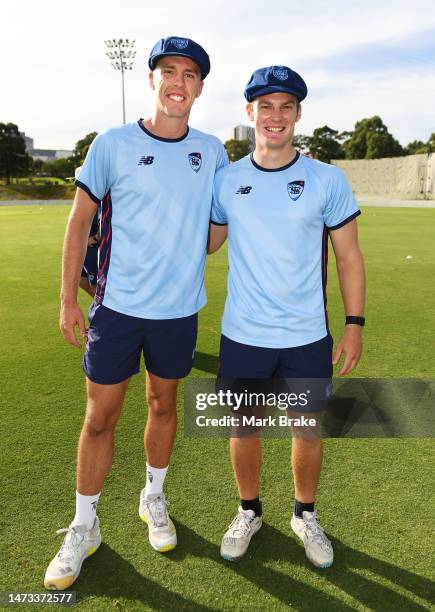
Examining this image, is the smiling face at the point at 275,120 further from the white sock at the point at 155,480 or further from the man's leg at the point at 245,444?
the white sock at the point at 155,480

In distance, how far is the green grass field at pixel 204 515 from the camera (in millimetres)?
2385

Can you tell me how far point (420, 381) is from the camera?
4.66m

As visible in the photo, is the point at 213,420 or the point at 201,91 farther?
the point at 213,420

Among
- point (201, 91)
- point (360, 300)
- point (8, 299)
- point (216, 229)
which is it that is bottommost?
point (8, 299)

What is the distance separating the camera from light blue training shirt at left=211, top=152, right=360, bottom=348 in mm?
2492

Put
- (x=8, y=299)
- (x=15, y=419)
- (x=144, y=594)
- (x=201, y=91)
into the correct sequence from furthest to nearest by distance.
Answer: (x=8, y=299) < (x=15, y=419) < (x=201, y=91) < (x=144, y=594)

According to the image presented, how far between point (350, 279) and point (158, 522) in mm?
1562

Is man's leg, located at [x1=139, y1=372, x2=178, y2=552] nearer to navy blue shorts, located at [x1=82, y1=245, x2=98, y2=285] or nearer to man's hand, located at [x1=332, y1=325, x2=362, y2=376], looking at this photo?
man's hand, located at [x1=332, y1=325, x2=362, y2=376]

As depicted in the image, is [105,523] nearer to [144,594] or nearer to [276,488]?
[144,594]

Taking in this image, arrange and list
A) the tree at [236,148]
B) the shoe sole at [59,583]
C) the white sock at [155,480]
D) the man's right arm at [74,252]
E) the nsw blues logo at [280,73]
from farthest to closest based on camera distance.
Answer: the tree at [236,148], the white sock at [155,480], the man's right arm at [74,252], the nsw blues logo at [280,73], the shoe sole at [59,583]

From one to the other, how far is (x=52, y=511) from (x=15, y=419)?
120cm

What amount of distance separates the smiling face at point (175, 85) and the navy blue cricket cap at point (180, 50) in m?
0.03

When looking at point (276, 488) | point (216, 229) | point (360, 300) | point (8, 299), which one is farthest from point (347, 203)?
point (8, 299)

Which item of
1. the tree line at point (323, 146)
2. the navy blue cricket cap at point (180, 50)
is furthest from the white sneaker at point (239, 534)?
the tree line at point (323, 146)
